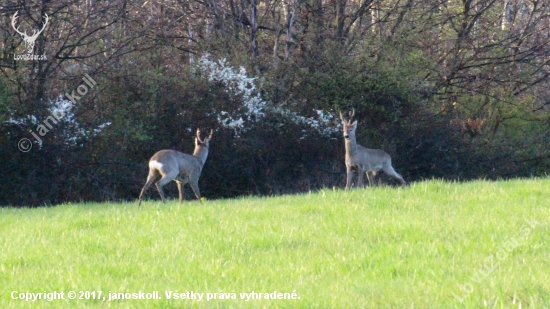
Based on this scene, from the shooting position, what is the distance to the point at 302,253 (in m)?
7.97

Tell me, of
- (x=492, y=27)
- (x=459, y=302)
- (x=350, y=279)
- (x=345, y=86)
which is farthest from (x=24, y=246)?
(x=492, y=27)

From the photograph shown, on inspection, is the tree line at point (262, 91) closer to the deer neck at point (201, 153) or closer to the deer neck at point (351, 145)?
the deer neck at point (351, 145)

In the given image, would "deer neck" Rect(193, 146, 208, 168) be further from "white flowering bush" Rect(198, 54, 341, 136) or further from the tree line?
"white flowering bush" Rect(198, 54, 341, 136)

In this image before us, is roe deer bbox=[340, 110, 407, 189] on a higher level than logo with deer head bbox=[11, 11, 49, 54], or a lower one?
lower

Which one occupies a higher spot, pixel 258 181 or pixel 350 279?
pixel 350 279

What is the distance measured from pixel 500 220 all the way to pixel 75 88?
15.1m

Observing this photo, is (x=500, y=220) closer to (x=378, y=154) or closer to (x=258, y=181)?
(x=378, y=154)

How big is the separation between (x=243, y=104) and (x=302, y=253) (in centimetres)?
1450

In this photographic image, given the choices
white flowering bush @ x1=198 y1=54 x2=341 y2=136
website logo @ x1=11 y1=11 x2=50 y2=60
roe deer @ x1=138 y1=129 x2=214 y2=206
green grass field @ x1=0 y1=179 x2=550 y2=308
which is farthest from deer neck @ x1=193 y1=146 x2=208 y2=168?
website logo @ x1=11 y1=11 x2=50 y2=60

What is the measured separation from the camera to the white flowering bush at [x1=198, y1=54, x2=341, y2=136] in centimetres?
A: 2206

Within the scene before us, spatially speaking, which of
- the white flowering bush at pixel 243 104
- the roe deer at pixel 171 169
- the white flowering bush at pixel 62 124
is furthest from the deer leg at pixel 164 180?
the white flowering bush at pixel 243 104

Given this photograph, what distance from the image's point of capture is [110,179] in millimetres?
21062

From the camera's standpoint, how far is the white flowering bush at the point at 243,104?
72.4 feet

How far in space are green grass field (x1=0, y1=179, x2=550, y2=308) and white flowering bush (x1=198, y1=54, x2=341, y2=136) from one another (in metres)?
10.1
